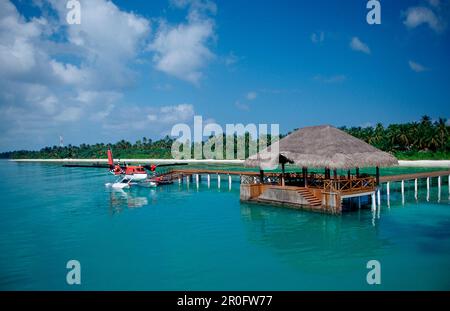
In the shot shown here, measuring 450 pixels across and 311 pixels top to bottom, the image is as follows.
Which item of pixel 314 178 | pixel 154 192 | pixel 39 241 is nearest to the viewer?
pixel 39 241

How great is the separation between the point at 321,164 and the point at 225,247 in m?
7.79

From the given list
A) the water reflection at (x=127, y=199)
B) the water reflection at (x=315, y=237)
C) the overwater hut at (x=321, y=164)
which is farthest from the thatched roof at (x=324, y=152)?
the water reflection at (x=127, y=199)

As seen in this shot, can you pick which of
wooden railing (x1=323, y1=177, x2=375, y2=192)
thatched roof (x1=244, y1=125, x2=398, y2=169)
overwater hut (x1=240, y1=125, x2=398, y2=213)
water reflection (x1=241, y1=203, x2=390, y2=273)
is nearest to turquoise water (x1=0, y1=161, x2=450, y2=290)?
water reflection (x1=241, y1=203, x2=390, y2=273)

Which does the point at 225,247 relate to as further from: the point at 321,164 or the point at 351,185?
the point at 351,185

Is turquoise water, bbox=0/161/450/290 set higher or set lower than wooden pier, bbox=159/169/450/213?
lower

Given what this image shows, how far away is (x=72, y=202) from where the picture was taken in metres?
29.1

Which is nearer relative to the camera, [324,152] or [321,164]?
[321,164]

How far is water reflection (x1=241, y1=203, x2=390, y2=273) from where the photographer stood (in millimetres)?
13095

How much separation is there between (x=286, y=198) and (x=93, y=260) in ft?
39.2

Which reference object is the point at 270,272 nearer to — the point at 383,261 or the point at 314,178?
the point at 383,261

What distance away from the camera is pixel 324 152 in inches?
795

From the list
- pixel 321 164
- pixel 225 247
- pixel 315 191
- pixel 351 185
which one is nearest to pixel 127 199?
pixel 315 191

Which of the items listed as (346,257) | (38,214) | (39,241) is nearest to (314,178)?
(346,257)

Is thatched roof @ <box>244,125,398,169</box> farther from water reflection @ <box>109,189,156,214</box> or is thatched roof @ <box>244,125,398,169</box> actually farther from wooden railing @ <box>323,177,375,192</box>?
water reflection @ <box>109,189,156,214</box>
